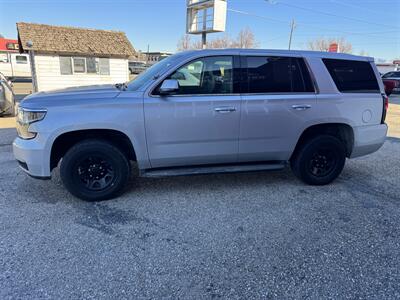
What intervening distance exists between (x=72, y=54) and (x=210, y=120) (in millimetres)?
15968

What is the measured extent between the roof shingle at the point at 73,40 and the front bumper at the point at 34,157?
576 inches

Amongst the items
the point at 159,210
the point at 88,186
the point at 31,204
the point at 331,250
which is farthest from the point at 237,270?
the point at 31,204

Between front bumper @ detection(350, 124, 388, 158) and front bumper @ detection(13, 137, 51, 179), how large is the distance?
426 cm

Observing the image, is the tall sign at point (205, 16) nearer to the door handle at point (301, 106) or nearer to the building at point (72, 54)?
the building at point (72, 54)

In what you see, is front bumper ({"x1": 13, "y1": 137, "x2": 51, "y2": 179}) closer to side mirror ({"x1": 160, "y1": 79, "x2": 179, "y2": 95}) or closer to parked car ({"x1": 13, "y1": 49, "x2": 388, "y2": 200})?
parked car ({"x1": 13, "y1": 49, "x2": 388, "y2": 200})

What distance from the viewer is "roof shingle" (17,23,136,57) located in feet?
53.3

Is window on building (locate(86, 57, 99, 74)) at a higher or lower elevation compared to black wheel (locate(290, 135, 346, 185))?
higher

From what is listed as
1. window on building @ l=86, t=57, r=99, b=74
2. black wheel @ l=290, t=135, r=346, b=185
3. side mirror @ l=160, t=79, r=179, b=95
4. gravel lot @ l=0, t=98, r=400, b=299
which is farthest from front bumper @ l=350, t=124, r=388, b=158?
window on building @ l=86, t=57, r=99, b=74

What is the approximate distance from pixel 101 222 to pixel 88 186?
25.9 inches

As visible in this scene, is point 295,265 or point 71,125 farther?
point 71,125

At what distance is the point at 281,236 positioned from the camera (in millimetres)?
3209

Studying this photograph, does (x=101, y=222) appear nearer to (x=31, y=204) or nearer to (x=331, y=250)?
(x=31, y=204)

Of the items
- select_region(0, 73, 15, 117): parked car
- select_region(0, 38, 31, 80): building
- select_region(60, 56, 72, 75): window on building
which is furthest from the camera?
select_region(0, 38, 31, 80): building

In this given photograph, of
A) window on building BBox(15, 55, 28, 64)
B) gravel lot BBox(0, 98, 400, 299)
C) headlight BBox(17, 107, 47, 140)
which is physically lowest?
gravel lot BBox(0, 98, 400, 299)
